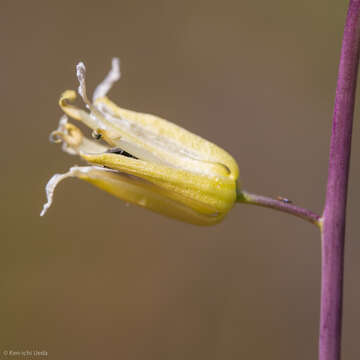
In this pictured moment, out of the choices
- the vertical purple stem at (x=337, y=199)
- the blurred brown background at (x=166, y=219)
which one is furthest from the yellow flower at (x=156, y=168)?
the blurred brown background at (x=166, y=219)

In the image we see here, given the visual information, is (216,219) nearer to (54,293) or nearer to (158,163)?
(158,163)

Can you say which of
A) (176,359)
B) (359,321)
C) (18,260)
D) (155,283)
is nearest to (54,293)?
(18,260)

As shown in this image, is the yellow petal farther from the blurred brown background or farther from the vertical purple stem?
the blurred brown background

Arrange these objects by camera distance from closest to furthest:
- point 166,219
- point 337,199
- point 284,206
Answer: point 337,199 → point 284,206 → point 166,219

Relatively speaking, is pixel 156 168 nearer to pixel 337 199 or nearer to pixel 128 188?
pixel 128 188

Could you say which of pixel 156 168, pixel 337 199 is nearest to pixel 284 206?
pixel 337 199

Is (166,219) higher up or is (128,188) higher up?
(166,219)

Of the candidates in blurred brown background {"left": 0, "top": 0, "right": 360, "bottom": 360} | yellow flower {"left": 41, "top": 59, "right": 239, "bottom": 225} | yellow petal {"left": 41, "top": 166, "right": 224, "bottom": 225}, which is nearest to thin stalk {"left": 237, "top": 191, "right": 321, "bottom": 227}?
yellow flower {"left": 41, "top": 59, "right": 239, "bottom": 225}
